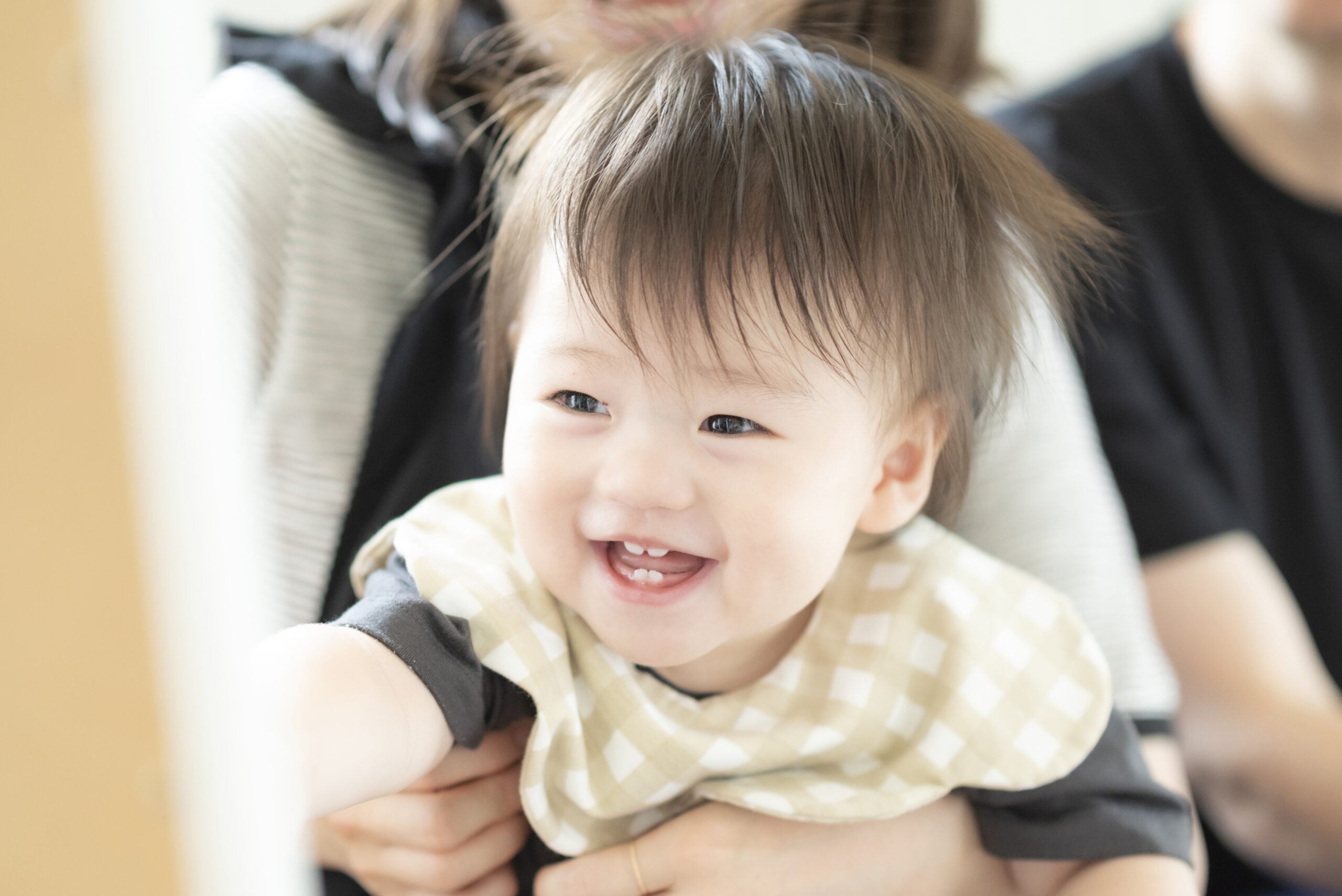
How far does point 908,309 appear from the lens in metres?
0.55

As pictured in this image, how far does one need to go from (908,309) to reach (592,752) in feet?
0.96

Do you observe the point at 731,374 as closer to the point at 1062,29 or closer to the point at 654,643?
the point at 654,643

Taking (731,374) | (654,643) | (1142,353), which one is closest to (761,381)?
(731,374)

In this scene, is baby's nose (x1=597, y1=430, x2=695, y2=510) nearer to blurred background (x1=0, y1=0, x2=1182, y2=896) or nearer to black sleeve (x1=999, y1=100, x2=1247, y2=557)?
blurred background (x1=0, y1=0, x2=1182, y2=896)

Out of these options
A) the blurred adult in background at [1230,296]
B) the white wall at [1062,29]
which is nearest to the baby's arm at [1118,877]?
the blurred adult in background at [1230,296]

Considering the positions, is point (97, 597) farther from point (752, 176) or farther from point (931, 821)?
point (931, 821)

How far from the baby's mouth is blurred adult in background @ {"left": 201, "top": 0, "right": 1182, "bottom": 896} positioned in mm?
138

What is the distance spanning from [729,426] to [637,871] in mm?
249

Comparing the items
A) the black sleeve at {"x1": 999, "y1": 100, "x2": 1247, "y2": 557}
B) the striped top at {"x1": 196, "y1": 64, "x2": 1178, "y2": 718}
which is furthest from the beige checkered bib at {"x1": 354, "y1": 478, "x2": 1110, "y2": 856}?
the black sleeve at {"x1": 999, "y1": 100, "x2": 1247, "y2": 557}

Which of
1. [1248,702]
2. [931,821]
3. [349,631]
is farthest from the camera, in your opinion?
[1248,702]

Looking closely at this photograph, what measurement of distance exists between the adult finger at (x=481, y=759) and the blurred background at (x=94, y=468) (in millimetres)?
355

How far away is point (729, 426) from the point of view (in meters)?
0.53

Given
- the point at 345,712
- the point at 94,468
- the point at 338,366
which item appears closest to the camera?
the point at 94,468

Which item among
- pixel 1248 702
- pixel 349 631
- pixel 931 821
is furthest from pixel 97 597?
pixel 1248 702
